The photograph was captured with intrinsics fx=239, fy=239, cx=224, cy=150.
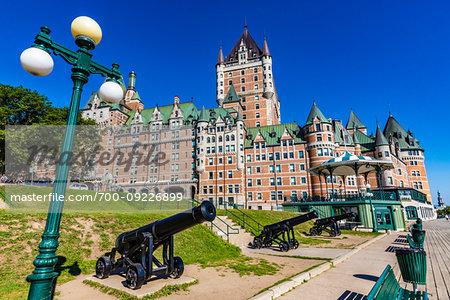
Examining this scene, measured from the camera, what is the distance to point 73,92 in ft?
15.6

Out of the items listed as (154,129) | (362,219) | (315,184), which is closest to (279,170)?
(315,184)

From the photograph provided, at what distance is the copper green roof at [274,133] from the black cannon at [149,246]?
45824 millimetres

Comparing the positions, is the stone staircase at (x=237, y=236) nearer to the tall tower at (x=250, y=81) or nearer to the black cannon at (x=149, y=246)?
the black cannon at (x=149, y=246)

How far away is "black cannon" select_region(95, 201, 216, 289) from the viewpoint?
638cm

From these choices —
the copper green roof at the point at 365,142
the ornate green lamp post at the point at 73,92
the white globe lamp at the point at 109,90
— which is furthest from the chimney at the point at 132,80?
the white globe lamp at the point at 109,90

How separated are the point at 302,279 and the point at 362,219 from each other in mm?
25623

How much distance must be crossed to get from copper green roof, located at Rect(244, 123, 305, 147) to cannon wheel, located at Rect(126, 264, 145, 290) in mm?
46751

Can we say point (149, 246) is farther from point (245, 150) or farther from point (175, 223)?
point (245, 150)

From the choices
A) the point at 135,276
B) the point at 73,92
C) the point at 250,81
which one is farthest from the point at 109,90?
the point at 250,81

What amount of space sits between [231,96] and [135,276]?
198 ft

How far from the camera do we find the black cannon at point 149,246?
6375mm

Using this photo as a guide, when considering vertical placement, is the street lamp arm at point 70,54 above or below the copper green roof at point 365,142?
below

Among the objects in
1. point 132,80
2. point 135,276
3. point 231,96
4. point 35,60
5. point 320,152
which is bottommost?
point 135,276

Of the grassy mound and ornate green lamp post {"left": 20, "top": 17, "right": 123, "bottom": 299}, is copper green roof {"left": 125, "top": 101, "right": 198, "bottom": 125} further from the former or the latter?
ornate green lamp post {"left": 20, "top": 17, "right": 123, "bottom": 299}
